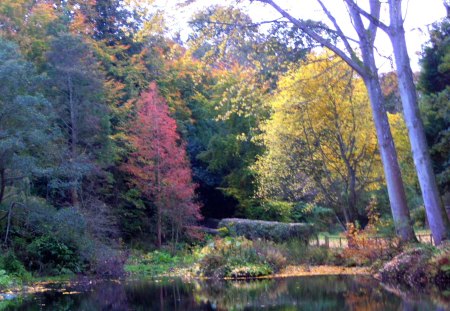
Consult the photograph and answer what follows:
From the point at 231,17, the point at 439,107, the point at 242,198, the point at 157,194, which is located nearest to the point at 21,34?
the point at 157,194

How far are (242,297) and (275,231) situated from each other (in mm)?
11581

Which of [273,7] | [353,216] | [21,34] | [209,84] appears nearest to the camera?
[273,7]

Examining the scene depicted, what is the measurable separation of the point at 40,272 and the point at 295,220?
60.2 ft

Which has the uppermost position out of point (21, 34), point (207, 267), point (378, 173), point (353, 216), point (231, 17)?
point (21, 34)

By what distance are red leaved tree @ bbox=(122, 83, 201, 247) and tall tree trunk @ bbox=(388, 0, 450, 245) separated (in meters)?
14.4

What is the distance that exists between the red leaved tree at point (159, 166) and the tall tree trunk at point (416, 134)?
1439 cm

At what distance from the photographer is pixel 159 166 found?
94.4 feet

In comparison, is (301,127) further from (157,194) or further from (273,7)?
(157,194)

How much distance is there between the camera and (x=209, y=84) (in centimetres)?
3719

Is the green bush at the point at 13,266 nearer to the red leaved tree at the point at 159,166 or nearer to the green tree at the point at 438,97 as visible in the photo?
the red leaved tree at the point at 159,166

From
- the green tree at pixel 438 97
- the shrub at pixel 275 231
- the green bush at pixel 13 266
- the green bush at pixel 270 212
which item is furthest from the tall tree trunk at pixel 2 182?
the green bush at pixel 270 212

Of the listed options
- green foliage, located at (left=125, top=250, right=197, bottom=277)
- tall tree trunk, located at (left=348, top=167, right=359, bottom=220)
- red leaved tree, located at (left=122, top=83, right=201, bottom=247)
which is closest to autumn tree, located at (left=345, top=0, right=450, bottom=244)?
tall tree trunk, located at (left=348, top=167, right=359, bottom=220)

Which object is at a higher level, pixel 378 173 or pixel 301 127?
pixel 301 127

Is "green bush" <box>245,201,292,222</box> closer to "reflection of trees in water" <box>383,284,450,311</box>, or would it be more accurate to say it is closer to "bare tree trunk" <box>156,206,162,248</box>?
"bare tree trunk" <box>156,206,162,248</box>
